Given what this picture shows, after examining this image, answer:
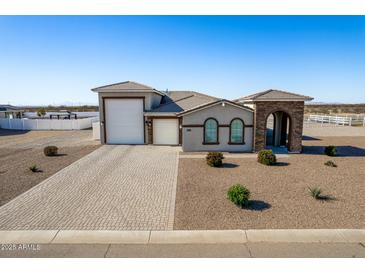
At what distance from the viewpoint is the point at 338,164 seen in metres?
12.8

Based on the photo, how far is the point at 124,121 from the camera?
63.2 ft

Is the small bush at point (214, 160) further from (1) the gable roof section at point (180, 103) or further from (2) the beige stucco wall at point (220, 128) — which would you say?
(1) the gable roof section at point (180, 103)

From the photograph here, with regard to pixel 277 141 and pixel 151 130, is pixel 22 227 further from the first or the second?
pixel 277 141

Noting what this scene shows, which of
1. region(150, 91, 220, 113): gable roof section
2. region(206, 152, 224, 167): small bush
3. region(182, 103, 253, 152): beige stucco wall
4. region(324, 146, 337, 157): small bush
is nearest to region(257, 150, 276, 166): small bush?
region(206, 152, 224, 167): small bush

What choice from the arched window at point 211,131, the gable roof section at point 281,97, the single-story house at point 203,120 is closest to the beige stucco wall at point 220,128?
the single-story house at point 203,120

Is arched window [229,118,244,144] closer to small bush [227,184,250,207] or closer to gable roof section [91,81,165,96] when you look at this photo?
gable roof section [91,81,165,96]

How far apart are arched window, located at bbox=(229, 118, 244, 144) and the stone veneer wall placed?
1.03 metres

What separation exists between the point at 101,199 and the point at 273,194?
676cm

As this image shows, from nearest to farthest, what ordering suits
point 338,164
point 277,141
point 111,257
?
point 111,257
point 338,164
point 277,141

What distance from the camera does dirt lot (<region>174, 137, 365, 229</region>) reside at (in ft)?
21.0

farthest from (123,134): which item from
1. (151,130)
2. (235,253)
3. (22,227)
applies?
(235,253)

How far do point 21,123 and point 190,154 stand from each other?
29201 mm

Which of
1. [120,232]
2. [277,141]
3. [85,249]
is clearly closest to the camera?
[85,249]

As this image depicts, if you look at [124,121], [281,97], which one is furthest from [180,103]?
[281,97]
